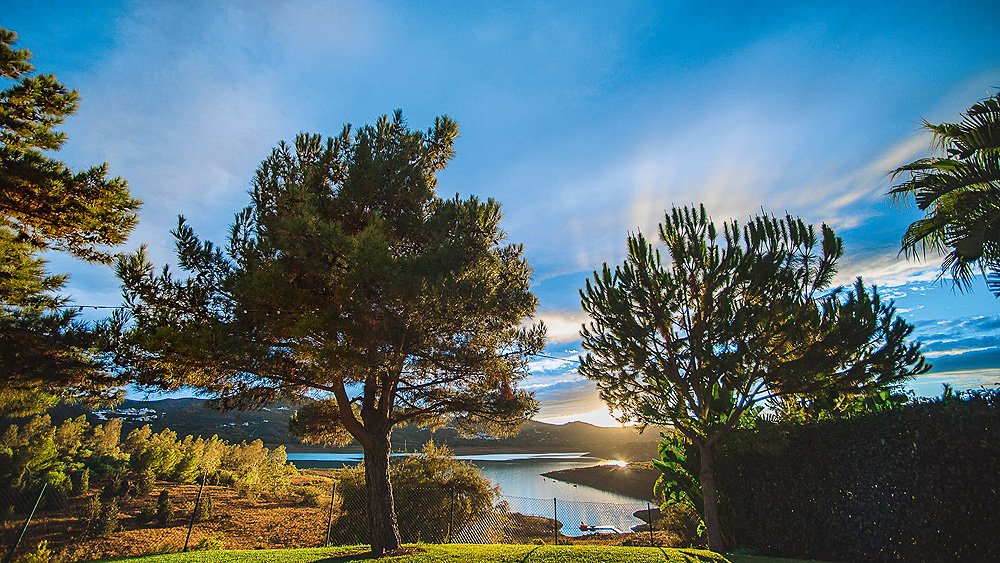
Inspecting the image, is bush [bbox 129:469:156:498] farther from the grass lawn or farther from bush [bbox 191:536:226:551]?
the grass lawn

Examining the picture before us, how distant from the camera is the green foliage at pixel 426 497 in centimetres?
1302

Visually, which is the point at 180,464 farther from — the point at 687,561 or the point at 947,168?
the point at 947,168

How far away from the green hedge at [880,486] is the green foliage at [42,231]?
13.3 m

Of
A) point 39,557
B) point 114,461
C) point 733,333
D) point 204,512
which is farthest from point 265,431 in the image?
point 733,333

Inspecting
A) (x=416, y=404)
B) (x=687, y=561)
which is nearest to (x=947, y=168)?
(x=687, y=561)

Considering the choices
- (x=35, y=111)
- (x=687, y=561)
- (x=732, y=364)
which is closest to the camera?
(x=687, y=561)

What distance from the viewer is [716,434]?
905cm

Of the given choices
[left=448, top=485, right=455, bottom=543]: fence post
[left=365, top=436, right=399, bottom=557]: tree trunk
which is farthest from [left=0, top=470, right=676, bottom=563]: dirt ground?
Answer: [left=365, top=436, right=399, bottom=557]: tree trunk

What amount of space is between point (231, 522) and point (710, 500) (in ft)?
53.1

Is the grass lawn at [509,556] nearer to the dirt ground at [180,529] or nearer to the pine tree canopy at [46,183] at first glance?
the dirt ground at [180,529]

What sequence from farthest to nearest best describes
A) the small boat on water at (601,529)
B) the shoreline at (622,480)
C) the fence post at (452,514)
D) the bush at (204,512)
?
1. the shoreline at (622,480)
2. the small boat on water at (601,529)
3. the bush at (204,512)
4. the fence post at (452,514)

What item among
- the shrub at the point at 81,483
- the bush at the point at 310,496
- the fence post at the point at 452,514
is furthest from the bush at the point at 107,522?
the fence post at the point at 452,514

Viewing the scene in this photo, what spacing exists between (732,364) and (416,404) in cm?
736

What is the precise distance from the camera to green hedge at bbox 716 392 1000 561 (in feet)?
19.1
